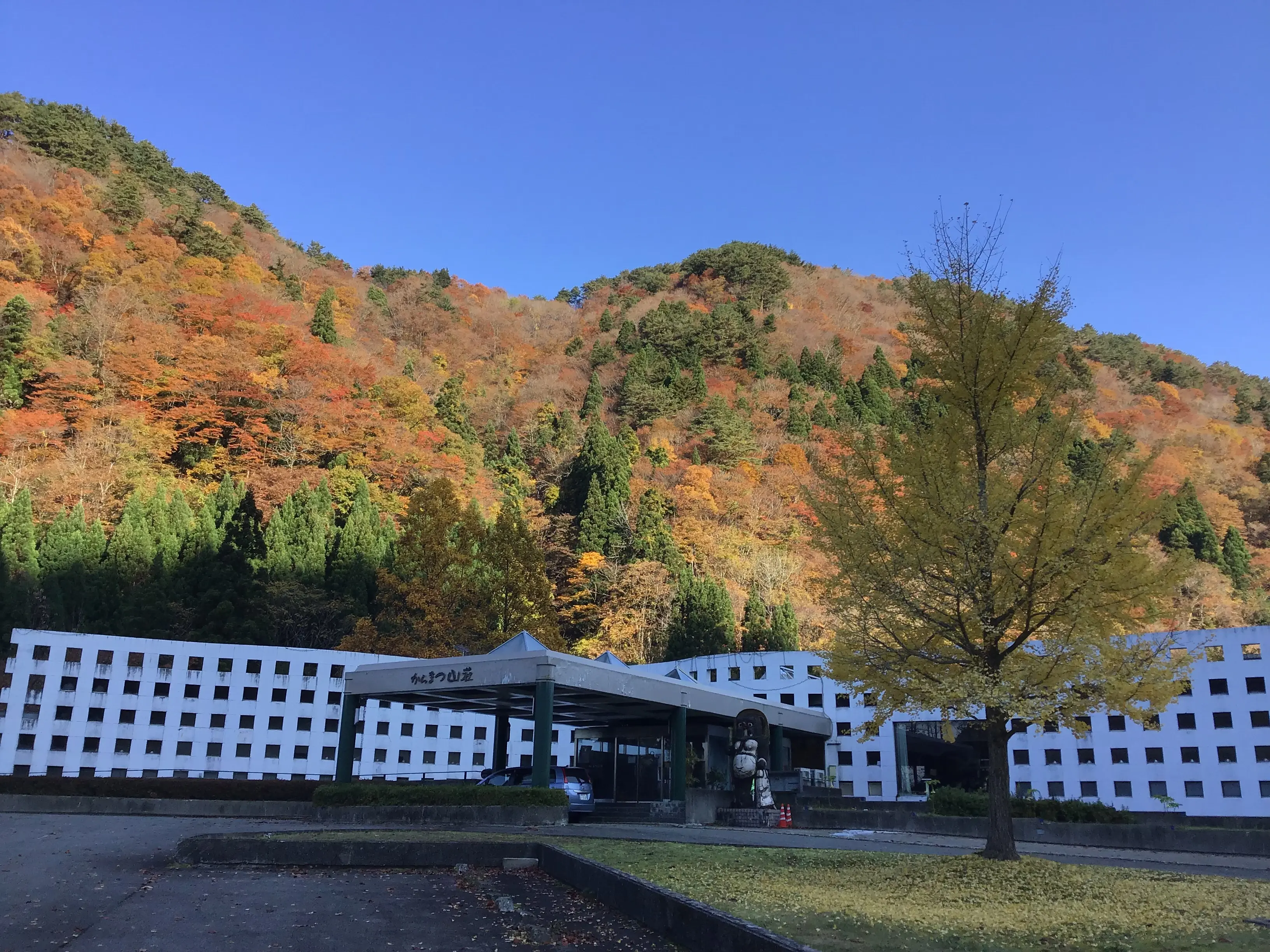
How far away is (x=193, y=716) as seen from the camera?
37.4m

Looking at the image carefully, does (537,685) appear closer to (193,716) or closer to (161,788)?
(161,788)

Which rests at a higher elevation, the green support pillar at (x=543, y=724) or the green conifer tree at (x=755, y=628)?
the green conifer tree at (x=755, y=628)

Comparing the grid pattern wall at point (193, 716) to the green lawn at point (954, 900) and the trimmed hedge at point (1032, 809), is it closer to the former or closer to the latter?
the trimmed hedge at point (1032, 809)

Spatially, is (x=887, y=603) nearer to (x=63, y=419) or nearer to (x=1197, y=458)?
(x=63, y=419)

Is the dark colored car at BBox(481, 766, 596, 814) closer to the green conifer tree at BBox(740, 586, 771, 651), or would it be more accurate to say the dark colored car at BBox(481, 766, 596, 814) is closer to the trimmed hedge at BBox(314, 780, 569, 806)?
the trimmed hedge at BBox(314, 780, 569, 806)

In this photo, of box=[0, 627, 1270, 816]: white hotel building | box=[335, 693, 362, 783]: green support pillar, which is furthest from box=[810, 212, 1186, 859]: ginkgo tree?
box=[0, 627, 1270, 816]: white hotel building

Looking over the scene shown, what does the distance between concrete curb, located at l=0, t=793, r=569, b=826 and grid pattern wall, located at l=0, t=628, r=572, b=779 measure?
516 inches

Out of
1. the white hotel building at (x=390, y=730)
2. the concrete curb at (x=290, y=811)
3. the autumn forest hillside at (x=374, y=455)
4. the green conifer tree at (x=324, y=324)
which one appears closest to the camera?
the concrete curb at (x=290, y=811)

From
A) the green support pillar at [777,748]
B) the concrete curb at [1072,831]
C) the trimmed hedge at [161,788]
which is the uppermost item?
the green support pillar at [777,748]

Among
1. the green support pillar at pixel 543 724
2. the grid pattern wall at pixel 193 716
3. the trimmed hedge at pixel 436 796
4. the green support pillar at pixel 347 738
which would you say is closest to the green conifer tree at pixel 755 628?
the grid pattern wall at pixel 193 716

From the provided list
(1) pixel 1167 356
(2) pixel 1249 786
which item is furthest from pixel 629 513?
→ (1) pixel 1167 356

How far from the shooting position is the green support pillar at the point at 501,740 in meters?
27.4

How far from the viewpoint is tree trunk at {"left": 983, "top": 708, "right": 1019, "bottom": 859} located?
11.4m

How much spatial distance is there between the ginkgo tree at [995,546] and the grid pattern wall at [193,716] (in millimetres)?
26159
